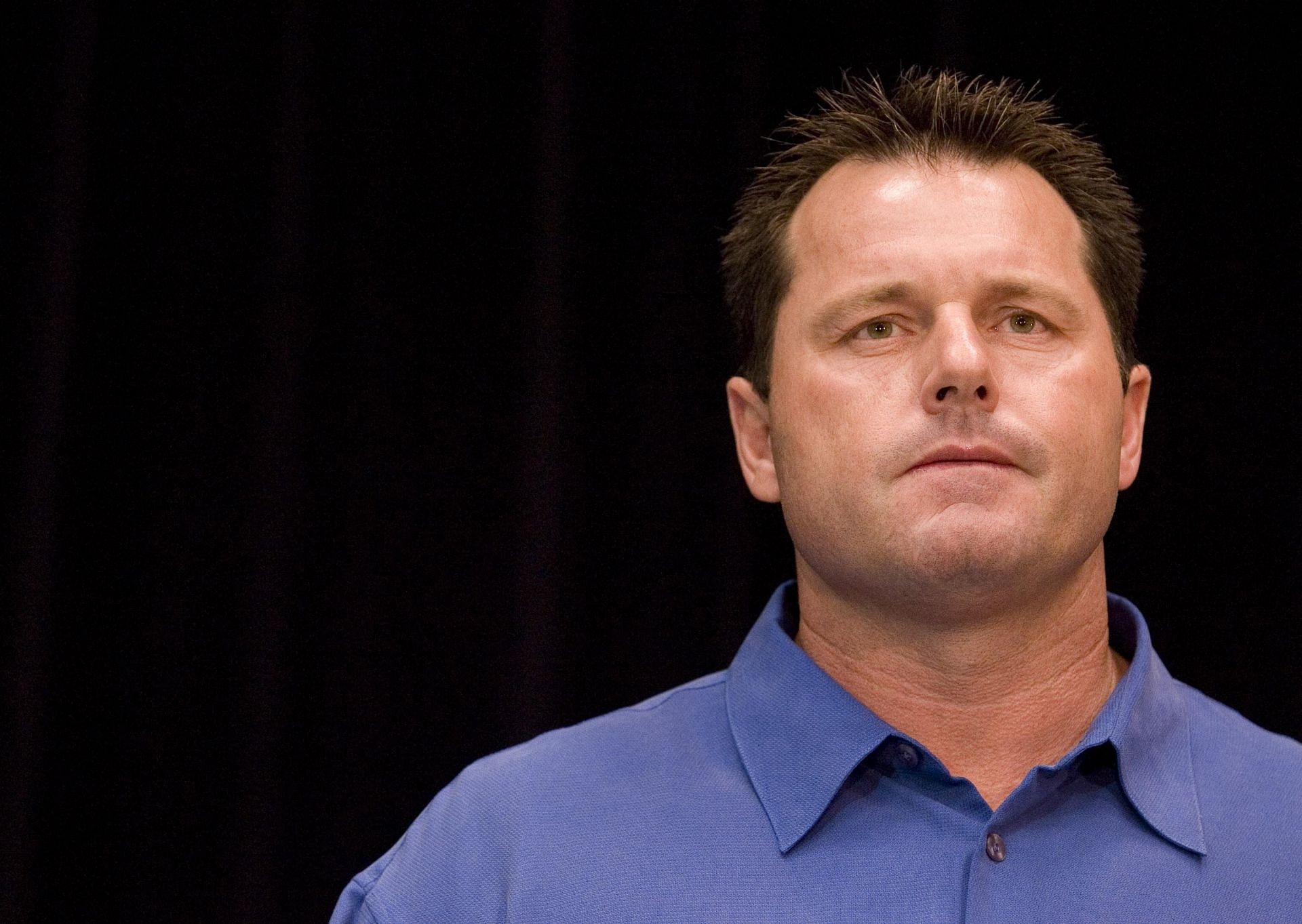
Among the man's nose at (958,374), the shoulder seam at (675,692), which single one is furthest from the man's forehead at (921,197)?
the shoulder seam at (675,692)

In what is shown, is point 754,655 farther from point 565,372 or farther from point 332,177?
point 332,177

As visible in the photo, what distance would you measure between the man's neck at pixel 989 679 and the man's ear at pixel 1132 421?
17 centimetres

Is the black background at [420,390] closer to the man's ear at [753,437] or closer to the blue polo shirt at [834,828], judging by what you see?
the man's ear at [753,437]

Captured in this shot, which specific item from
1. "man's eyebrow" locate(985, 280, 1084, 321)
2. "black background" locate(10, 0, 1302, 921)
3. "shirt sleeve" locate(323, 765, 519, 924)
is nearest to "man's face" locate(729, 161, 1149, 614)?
"man's eyebrow" locate(985, 280, 1084, 321)

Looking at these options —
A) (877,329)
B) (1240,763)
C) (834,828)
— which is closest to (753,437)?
(877,329)

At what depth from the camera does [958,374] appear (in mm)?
1226

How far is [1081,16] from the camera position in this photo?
2.00 metres

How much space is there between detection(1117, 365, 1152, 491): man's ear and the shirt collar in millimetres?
188

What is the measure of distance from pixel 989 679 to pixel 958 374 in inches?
12.8

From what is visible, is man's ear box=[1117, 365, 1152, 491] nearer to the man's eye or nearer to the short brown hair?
the short brown hair

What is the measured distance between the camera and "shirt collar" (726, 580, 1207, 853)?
120cm

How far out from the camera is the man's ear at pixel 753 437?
59.4 inches

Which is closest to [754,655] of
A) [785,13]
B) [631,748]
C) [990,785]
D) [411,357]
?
[631,748]

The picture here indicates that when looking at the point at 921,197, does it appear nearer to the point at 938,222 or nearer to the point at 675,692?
the point at 938,222
